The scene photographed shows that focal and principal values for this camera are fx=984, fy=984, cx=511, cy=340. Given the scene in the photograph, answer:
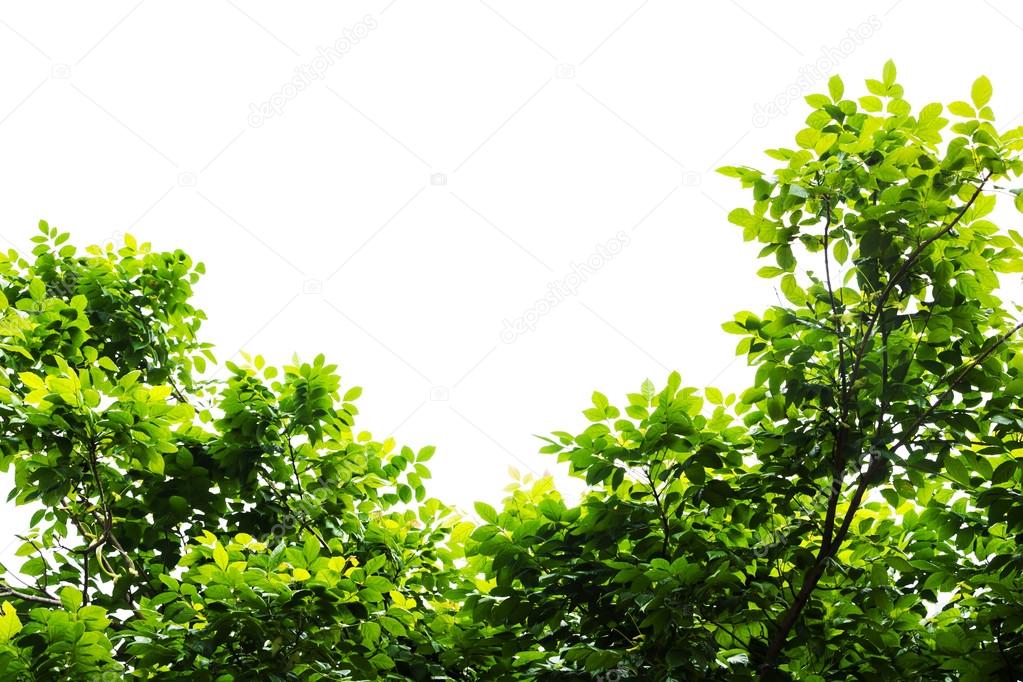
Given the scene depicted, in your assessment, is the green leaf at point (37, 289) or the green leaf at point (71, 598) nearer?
the green leaf at point (71, 598)

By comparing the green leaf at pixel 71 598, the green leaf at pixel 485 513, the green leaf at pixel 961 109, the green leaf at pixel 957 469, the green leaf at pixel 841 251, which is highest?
the green leaf at pixel 961 109

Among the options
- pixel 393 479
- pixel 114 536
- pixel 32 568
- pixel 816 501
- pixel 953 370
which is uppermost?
pixel 953 370

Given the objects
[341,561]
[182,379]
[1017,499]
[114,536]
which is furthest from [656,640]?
[182,379]

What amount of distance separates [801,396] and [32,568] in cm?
439

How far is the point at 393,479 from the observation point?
6062 millimetres

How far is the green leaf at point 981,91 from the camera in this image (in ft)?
14.3

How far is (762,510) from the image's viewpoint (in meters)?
4.65

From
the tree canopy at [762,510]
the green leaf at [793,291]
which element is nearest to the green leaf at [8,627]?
the tree canopy at [762,510]

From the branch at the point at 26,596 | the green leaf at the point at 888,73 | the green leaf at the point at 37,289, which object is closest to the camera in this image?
the green leaf at the point at 888,73

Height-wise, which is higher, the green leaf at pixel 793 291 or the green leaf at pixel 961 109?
the green leaf at pixel 961 109

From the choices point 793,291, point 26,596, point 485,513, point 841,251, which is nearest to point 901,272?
point 841,251

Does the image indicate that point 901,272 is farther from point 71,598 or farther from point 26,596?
point 26,596

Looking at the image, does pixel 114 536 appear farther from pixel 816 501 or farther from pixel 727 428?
pixel 816 501

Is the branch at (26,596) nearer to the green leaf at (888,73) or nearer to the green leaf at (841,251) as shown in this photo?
the green leaf at (841,251)
